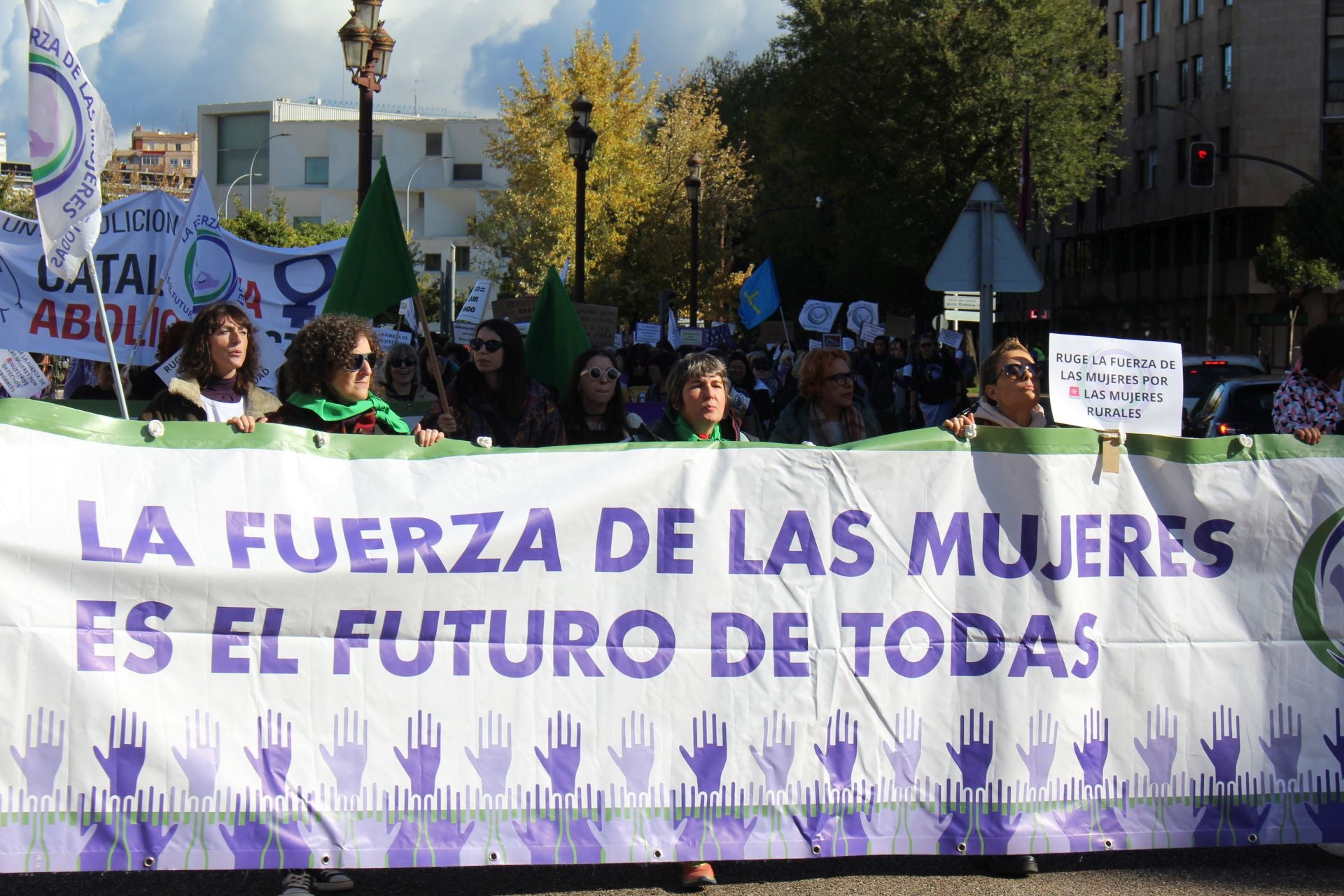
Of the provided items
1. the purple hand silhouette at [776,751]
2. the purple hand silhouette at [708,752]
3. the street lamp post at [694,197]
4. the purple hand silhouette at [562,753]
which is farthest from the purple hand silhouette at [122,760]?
the street lamp post at [694,197]

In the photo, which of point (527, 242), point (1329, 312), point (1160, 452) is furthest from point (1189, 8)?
point (1160, 452)

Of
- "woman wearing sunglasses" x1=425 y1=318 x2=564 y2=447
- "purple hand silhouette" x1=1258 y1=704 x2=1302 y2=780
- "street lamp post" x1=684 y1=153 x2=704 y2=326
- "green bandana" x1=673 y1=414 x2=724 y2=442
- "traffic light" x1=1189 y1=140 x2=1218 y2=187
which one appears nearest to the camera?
"purple hand silhouette" x1=1258 y1=704 x2=1302 y2=780

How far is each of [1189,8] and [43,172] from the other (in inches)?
2280

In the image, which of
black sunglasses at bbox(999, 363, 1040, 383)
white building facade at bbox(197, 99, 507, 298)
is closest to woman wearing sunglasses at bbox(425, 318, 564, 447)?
black sunglasses at bbox(999, 363, 1040, 383)

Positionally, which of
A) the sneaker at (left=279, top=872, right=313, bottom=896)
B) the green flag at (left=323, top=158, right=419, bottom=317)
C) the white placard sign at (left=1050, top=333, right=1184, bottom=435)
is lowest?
the sneaker at (left=279, top=872, right=313, bottom=896)

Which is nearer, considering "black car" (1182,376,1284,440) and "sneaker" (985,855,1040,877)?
"sneaker" (985,855,1040,877)

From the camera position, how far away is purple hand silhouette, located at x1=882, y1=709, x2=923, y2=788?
461cm

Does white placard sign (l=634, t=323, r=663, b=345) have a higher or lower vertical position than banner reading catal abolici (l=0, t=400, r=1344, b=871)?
higher

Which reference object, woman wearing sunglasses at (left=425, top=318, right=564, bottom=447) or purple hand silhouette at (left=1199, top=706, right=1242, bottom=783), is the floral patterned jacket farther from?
woman wearing sunglasses at (left=425, top=318, right=564, bottom=447)

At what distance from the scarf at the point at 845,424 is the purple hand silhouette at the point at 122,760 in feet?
9.86

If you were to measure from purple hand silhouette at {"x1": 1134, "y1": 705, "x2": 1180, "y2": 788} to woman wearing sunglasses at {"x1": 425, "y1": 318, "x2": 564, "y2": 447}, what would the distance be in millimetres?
2546

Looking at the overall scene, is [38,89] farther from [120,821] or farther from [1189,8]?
[1189,8]

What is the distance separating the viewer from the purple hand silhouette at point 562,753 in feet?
14.6

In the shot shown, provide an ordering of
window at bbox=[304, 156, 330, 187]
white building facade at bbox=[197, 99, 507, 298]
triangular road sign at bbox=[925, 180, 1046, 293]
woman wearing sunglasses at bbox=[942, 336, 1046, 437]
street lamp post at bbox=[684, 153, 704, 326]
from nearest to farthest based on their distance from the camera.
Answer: woman wearing sunglasses at bbox=[942, 336, 1046, 437] → triangular road sign at bbox=[925, 180, 1046, 293] → street lamp post at bbox=[684, 153, 704, 326] → white building facade at bbox=[197, 99, 507, 298] → window at bbox=[304, 156, 330, 187]
